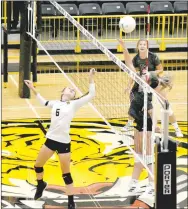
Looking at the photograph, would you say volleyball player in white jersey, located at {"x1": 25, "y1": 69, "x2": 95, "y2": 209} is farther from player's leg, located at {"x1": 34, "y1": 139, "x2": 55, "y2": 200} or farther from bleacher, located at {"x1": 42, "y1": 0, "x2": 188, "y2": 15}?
bleacher, located at {"x1": 42, "y1": 0, "x2": 188, "y2": 15}

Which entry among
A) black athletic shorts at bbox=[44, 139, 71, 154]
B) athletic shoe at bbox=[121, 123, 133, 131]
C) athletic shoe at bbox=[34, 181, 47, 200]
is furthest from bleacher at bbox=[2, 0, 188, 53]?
black athletic shorts at bbox=[44, 139, 71, 154]

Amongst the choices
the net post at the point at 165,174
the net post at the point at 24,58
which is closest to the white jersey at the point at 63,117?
the net post at the point at 165,174

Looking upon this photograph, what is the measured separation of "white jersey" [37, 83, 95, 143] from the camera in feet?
36.6

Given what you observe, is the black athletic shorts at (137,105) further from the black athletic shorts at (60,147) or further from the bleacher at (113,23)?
the bleacher at (113,23)

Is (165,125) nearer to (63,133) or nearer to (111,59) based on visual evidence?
(63,133)

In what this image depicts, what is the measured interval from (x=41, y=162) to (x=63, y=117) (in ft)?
2.47

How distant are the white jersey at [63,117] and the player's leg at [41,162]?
15cm

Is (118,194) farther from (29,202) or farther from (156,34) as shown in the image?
(156,34)

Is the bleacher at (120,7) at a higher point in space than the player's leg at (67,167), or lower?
higher

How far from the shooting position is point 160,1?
23.7 m

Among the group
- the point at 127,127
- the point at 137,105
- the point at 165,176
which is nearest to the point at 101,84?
the point at 127,127

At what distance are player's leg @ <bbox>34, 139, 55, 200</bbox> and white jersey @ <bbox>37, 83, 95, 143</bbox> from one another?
15 cm

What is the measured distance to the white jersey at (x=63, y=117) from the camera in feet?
36.6

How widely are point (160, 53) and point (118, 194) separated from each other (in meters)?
11.0
